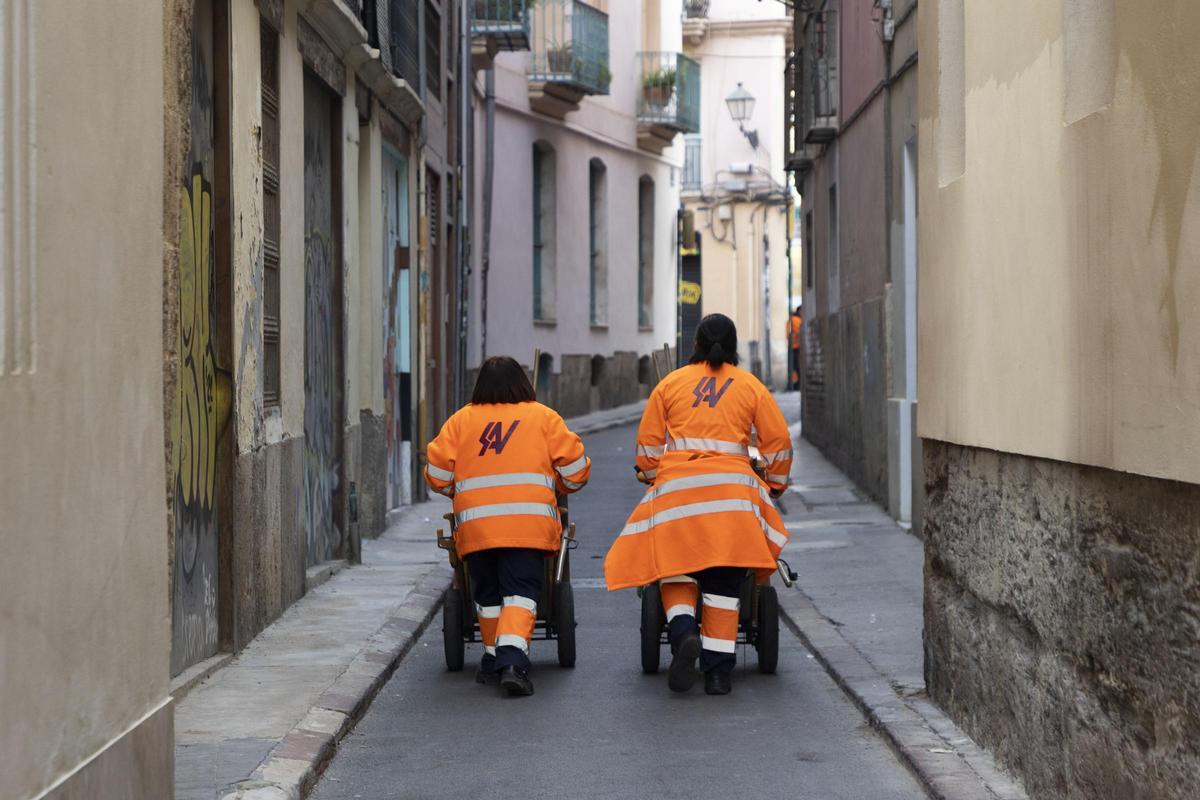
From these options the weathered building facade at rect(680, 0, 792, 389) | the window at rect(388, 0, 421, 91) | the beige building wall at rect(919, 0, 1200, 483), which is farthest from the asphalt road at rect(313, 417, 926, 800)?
the weathered building facade at rect(680, 0, 792, 389)

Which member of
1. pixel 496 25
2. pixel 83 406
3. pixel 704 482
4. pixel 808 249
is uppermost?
Answer: pixel 496 25

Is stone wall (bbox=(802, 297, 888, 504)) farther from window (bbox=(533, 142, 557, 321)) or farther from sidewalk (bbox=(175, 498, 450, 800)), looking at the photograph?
window (bbox=(533, 142, 557, 321))

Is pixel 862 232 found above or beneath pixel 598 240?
beneath

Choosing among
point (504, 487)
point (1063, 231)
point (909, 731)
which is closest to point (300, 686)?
point (504, 487)

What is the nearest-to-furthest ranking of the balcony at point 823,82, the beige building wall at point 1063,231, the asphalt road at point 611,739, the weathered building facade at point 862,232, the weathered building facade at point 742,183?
1. the beige building wall at point 1063,231
2. the asphalt road at point 611,739
3. the weathered building facade at point 862,232
4. the balcony at point 823,82
5. the weathered building facade at point 742,183

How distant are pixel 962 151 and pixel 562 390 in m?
23.6

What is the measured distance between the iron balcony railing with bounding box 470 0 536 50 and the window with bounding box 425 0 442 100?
444cm

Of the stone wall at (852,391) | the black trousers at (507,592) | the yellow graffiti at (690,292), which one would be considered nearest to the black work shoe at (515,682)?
the black trousers at (507,592)

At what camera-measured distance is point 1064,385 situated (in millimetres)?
5699

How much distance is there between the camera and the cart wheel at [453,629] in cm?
905

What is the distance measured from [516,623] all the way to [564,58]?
859 inches

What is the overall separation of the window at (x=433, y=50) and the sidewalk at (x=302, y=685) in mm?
6936

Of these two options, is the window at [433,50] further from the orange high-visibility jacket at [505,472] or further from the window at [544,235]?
the window at [544,235]

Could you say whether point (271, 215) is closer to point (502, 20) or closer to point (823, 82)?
point (823, 82)
